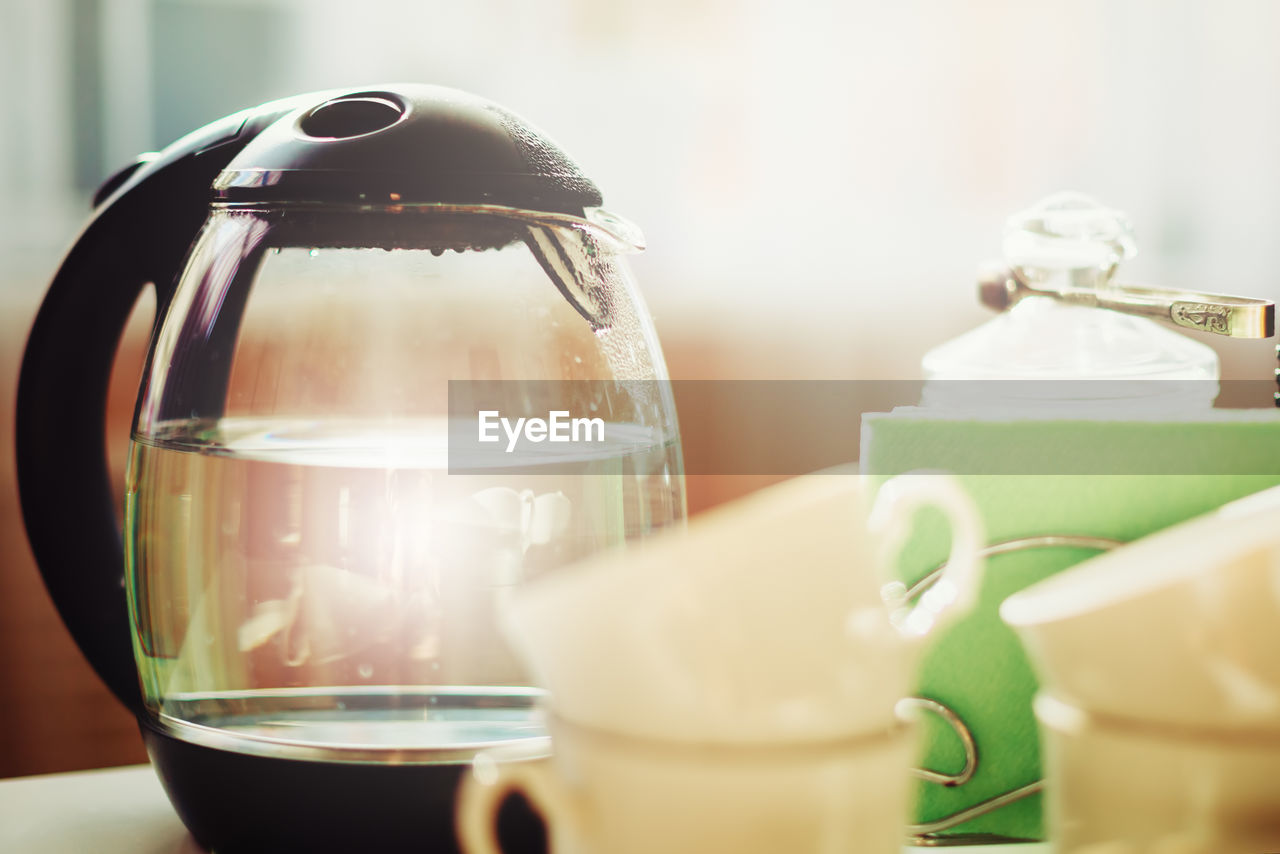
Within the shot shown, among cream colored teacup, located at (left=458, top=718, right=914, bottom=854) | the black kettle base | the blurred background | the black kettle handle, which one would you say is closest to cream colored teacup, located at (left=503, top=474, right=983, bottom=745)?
cream colored teacup, located at (left=458, top=718, right=914, bottom=854)

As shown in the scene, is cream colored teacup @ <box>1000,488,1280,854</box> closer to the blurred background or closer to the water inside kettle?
the water inside kettle

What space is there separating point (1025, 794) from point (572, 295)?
26 cm

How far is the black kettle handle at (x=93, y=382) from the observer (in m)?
0.49

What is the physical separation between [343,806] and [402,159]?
0.73ft

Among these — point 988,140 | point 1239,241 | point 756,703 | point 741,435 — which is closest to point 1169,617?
point 756,703

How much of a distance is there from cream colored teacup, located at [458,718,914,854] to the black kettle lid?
0.21 meters

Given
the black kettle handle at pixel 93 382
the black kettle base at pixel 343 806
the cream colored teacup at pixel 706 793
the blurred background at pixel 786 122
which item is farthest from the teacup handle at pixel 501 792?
the blurred background at pixel 786 122

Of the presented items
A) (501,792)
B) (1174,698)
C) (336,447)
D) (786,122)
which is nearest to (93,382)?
(336,447)

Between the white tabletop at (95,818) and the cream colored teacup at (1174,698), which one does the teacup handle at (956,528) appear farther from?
the white tabletop at (95,818)

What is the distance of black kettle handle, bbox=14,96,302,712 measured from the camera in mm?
490

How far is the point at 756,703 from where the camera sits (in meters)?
0.27

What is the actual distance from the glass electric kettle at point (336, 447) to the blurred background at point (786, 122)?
1367 millimetres

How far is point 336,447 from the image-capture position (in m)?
0.47

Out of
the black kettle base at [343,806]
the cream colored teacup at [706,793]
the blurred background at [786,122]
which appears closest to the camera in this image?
the cream colored teacup at [706,793]
